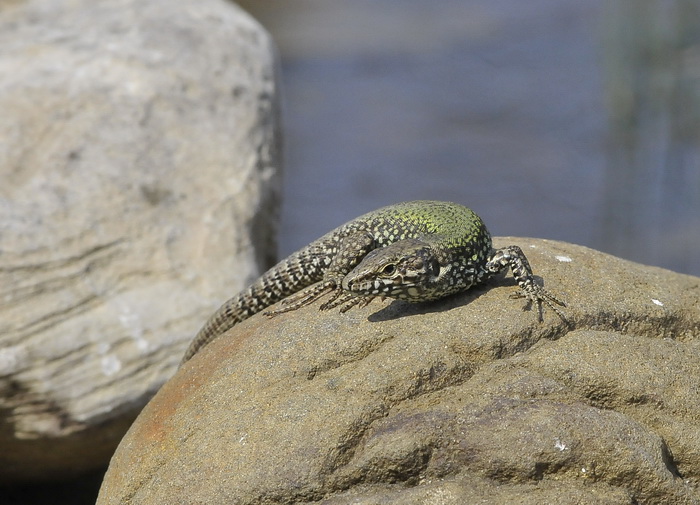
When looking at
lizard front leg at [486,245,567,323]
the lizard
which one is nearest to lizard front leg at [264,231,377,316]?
the lizard

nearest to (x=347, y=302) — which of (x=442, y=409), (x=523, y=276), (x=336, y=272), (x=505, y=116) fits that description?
(x=336, y=272)

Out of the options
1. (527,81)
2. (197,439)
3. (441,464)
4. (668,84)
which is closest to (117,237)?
(197,439)

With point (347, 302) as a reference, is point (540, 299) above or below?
above

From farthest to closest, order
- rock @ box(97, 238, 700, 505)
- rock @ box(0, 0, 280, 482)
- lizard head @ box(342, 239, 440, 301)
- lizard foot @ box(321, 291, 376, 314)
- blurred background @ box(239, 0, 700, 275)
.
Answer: blurred background @ box(239, 0, 700, 275)
rock @ box(0, 0, 280, 482)
lizard foot @ box(321, 291, 376, 314)
lizard head @ box(342, 239, 440, 301)
rock @ box(97, 238, 700, 505)

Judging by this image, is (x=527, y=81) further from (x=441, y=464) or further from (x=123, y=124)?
Result: (x=441, y=464)

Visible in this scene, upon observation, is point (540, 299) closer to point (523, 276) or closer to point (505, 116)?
point (523, 276)

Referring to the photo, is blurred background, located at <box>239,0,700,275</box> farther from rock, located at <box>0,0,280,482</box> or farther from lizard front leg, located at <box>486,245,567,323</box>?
lizard front leg, located at <box>486,245,567,323</box>

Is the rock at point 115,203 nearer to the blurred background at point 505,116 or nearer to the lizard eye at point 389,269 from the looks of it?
the lizard eye at point 389,269
